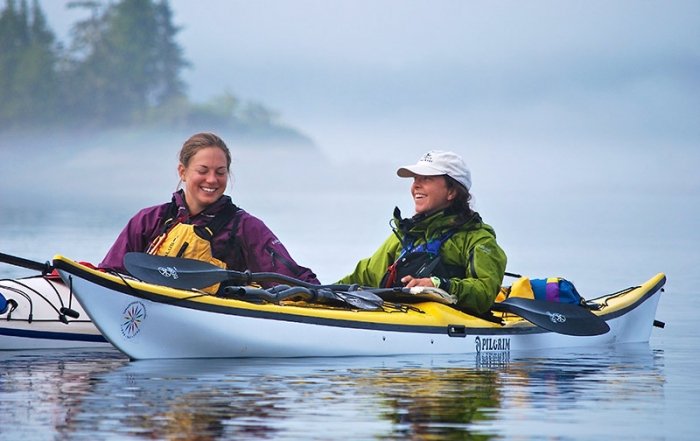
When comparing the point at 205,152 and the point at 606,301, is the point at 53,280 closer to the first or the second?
the point at 205,152

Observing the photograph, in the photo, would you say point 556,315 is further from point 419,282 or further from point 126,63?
point 126,63

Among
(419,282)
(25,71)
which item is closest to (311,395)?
(419,282)

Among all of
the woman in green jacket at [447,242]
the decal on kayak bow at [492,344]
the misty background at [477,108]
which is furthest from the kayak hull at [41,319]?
the misty background at [477,108]

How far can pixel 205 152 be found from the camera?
1036cm

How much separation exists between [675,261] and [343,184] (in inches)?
3678

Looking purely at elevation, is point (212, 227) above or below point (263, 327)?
above

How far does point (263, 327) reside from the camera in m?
9.69

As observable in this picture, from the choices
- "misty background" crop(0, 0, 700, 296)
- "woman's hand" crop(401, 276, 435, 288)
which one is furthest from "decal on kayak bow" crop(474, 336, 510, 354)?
"misty background" crop(0, 0, 700, 296)

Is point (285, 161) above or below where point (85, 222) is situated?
above

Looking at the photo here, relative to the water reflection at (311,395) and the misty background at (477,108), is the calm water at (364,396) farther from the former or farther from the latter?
the misty background at (477,108)

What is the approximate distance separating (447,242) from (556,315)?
0.82 meters

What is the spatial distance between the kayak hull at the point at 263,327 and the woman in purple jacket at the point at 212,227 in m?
0.59

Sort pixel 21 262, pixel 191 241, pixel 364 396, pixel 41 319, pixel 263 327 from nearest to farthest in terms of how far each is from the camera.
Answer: pixel 364 396, pixel 263 327, pixel 21 262, pixel 191 241, pixel 41 319

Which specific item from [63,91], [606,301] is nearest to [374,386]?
[606,301]
